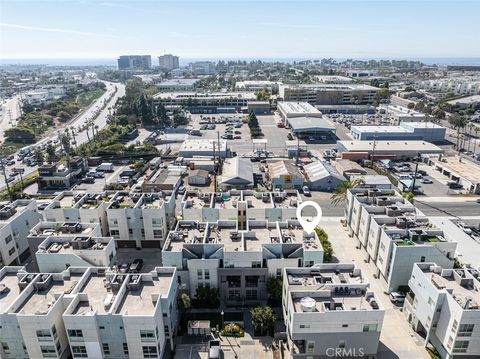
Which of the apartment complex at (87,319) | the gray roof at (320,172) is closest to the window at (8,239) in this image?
the apartment complex at (87,319)

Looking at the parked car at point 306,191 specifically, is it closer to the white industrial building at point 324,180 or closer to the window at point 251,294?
the white industrial building at point 324,180

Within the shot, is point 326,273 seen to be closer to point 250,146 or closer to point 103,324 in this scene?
point 103,324

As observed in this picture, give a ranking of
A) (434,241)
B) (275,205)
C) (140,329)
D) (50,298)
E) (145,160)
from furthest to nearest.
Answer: (145,160)
(275,205)
(434,241)
(50,298)
(140,329)

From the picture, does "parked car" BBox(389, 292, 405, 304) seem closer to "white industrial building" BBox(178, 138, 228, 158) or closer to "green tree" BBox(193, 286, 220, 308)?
"green tree" BBox(193, 286, 220, 308)

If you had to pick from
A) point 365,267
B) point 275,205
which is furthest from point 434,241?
point 275,205

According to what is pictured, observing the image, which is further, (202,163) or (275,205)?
(202,163)

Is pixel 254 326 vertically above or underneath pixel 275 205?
underneath

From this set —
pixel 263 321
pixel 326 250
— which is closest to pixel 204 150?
pixel 326 250
